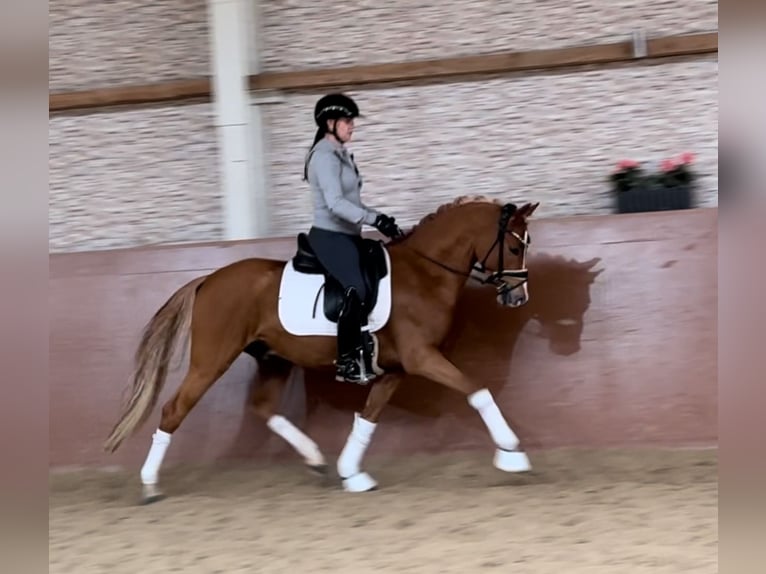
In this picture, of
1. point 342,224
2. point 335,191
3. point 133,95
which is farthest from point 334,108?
point 133,95

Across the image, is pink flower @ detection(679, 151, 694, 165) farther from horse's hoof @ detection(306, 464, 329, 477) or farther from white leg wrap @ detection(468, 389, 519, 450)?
horse's hoof @ detection(306, 464, 329, 477)

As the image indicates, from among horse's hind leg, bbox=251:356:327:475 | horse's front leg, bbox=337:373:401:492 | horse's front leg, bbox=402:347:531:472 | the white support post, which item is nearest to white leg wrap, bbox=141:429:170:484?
horse's hind leg, bbox=251:356:327:475

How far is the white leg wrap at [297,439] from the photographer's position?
159 inches

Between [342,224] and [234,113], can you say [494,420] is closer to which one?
[342,224]

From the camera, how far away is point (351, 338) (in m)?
3.71

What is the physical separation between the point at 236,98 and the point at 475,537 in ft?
10.2

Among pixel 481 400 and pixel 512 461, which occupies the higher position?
pixel 481 400

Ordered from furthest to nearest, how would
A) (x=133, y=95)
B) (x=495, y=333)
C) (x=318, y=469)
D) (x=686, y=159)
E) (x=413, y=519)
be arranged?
(x=133, y=95), (x=686, y=159), (x=495, y=333), (x=318, y=469), (x=413, y=519)

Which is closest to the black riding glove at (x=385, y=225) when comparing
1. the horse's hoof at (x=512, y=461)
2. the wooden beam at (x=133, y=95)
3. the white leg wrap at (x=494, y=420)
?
the white leg wrap at (x=494, y=420)

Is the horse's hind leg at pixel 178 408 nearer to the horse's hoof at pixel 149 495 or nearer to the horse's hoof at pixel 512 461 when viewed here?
the horse's hoof at pixel 149 495

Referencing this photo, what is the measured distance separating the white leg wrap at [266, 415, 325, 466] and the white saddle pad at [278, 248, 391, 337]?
53cm

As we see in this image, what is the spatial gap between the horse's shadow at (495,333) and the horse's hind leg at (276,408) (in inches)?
13.6

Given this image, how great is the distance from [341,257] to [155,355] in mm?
1102

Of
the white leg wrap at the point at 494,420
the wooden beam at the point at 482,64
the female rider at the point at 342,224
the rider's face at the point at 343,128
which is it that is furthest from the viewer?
the wooden beam at the point at 482,64
